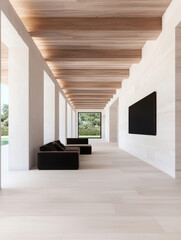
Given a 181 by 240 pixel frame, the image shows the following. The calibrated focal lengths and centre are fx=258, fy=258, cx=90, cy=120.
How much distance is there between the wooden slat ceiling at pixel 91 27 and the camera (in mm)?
5238

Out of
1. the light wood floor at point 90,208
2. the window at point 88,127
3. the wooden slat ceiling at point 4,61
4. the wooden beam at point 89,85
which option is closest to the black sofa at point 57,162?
the light wood floor at point 90,208

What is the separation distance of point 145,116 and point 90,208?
15.7 feet

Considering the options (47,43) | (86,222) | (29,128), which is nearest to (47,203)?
(86,222)

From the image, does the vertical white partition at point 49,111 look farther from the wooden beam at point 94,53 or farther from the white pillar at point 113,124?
the white pillar at point 113,124

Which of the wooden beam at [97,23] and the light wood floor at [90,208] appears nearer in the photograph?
the light wood floor at [90,208]

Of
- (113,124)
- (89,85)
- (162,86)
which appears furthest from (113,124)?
(162,86)

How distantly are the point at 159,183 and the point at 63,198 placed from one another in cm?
195

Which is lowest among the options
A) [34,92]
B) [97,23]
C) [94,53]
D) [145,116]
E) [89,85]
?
[145,116]

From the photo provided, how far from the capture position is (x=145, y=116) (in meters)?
7.59

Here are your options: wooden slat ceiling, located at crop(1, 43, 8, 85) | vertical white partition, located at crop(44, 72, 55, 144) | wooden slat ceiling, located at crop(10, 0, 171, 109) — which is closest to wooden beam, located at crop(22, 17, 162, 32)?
wooden slat ceiling, located at crop(10, 0, 171, 109)

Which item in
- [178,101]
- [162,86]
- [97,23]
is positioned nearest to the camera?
[178,101]

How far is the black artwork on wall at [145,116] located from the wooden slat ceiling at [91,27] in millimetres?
1527

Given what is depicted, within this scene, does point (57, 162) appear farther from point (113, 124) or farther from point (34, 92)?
point (113, 124)

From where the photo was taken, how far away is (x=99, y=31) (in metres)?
6.24
